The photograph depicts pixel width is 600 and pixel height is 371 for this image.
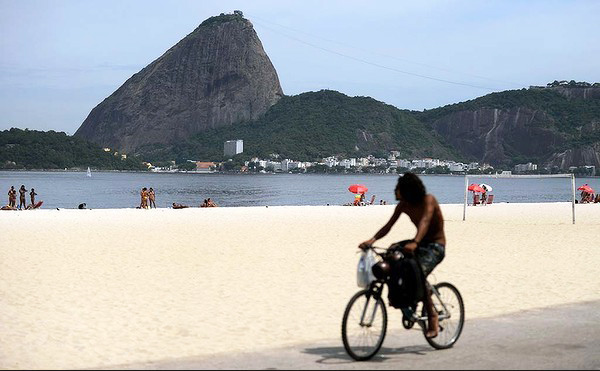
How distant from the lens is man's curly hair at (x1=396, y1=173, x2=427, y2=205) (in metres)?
6.62

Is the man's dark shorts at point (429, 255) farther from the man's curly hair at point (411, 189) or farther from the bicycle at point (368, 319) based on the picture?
the man's curly hair at point (411, 189)

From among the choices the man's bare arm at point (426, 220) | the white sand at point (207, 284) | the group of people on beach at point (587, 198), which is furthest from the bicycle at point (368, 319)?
the group of people on beach at point (587, 198)

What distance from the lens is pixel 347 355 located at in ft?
22.0

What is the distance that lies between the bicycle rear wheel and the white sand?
45.8 inches

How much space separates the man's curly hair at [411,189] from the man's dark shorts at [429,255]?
0.38m

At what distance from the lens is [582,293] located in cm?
1090

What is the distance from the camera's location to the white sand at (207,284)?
745 centimetres

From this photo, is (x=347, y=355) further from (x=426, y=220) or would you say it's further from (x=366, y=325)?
(x=426, y=220)

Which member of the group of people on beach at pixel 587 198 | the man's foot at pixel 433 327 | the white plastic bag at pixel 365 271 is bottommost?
the group of people on beach at pixel 587 198

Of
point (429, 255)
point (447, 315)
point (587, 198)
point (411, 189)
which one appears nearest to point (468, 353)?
point (447, 315)

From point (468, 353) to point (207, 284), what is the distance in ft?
18.4

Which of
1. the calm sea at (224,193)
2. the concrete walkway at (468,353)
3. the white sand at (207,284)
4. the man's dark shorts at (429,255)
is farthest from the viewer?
the calm sea at (224,193)

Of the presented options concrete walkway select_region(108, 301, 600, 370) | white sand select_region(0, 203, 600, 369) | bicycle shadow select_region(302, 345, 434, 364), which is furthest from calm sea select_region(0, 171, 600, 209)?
bicycle shadow select_region(302, 345, 434, 364)

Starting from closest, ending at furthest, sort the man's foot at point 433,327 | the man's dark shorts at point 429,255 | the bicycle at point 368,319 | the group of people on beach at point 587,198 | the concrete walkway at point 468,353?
the concrete walkway at point 468,353 < the bicycle at point 368,319 < the man's dark shorts at point 429,255 < the man's foot at point 433,327 < the group of people on beach at point 587,198
